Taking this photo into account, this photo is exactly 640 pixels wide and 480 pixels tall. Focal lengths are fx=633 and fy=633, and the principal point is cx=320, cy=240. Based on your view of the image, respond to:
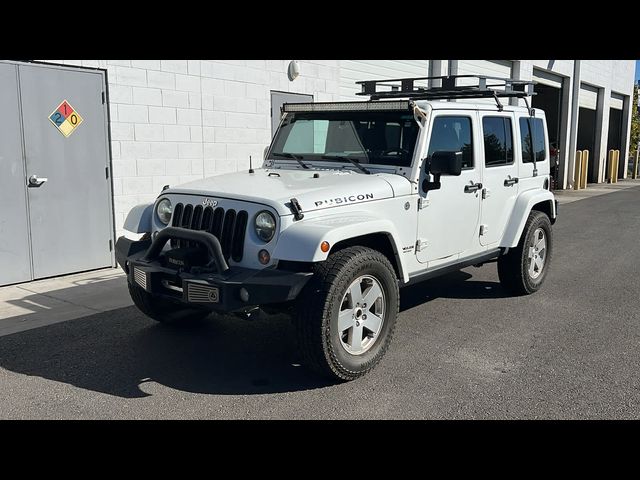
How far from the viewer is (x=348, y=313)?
4.42m

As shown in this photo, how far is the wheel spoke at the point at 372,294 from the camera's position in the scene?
4559 millimetres

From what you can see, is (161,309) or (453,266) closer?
(161,309)

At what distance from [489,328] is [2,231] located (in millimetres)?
5380

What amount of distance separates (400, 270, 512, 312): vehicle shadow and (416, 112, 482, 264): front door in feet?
2.96

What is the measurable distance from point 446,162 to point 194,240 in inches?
81.1

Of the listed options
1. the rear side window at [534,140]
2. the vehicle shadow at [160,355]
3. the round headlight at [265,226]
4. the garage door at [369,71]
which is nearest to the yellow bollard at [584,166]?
the garage door at [369,71]

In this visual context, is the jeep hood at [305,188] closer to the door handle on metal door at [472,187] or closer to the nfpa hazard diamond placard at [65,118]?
the door handle on metal door at [472,187]

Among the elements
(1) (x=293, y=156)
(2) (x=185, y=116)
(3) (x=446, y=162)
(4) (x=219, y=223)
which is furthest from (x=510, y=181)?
(2) (x=185, y=116)

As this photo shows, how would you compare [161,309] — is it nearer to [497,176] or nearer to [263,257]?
[263,257]

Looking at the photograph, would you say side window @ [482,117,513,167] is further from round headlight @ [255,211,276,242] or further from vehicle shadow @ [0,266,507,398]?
round headlight @ [255,211,276,242]

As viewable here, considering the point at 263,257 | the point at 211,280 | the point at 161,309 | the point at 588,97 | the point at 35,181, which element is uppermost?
the point at 588,97

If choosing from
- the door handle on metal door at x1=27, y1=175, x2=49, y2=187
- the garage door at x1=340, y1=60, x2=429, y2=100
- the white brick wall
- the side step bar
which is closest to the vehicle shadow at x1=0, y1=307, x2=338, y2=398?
the side step bar

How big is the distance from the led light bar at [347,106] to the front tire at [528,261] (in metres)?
2.24
